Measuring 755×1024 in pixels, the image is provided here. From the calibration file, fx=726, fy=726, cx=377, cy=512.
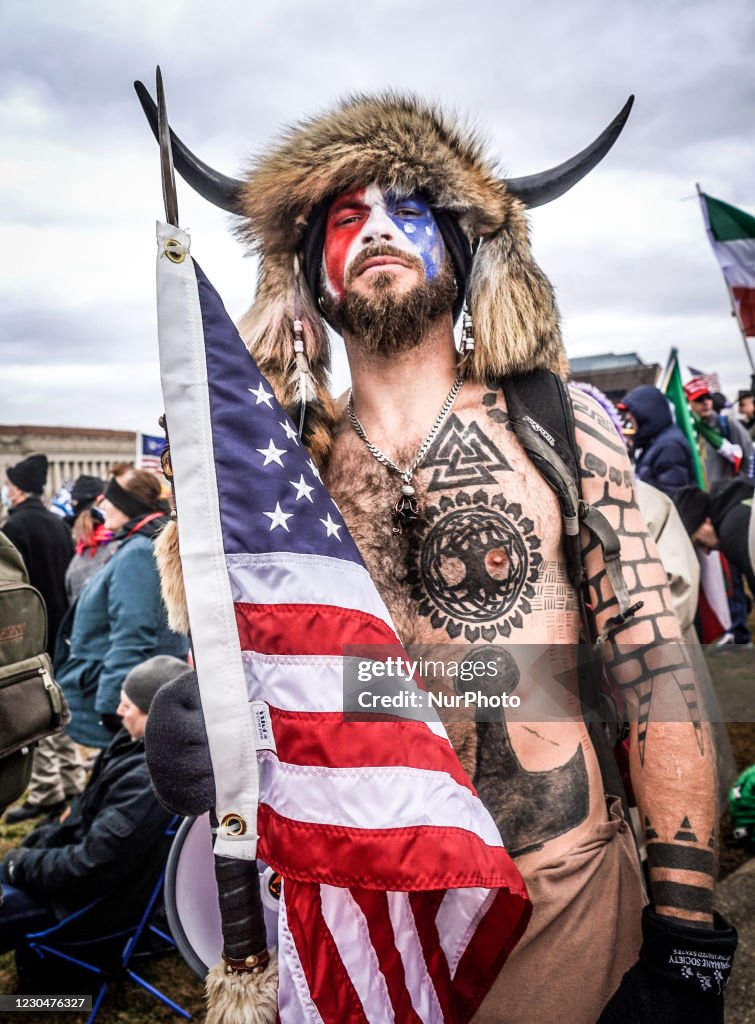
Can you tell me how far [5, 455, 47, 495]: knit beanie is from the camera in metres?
6.32

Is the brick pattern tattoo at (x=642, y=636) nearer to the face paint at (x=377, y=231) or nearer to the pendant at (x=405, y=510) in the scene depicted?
the pendant at (x=405, y=510)

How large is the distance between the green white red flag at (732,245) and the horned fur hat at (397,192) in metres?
4.93

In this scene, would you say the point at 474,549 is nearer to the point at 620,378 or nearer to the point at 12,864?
the point at 12,864

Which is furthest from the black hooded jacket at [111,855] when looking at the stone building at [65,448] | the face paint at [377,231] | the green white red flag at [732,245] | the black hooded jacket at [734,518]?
the stone building at [65,448]

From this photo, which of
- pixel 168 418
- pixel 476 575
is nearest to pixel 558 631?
pixel 476 575

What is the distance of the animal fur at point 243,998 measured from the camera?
139 cm

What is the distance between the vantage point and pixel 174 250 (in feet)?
4.76

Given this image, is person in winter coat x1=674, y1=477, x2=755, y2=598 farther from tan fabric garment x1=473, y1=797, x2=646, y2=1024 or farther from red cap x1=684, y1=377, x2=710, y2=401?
red cap x1=684, y1=377, x2=710, y2=401

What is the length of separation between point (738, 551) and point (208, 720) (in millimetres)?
3138

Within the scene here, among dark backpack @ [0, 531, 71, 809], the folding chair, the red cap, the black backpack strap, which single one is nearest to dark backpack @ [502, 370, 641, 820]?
the black backpack strap

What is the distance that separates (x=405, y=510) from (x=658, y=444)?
540 centimetres

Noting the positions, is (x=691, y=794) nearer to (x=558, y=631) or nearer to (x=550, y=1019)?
(x=558, y=631)

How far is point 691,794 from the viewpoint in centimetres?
162

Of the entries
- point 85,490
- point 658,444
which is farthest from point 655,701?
point 85,490
